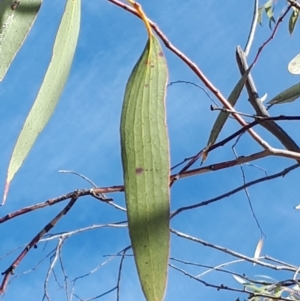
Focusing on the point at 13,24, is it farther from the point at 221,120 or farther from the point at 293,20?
the point at 293,20

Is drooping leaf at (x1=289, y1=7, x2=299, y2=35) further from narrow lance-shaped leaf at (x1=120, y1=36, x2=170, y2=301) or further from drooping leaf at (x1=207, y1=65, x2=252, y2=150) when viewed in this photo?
narrow lance-shaped leaf at (x1=120, y1=36, x2=170, y2=301)

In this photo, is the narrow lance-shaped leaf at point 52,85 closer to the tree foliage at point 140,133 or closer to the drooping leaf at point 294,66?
the tree foliage at point 140,133

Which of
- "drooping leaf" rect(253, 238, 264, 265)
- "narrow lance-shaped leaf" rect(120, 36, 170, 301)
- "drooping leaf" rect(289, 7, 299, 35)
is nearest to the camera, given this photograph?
"narrow lance-shaped leaf" rect(120, 36, 170, 301)

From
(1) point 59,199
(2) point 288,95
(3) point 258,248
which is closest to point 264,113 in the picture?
(2) point 288,95

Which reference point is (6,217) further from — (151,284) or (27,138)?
(151,284)

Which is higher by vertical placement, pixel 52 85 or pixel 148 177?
pixel 52 85

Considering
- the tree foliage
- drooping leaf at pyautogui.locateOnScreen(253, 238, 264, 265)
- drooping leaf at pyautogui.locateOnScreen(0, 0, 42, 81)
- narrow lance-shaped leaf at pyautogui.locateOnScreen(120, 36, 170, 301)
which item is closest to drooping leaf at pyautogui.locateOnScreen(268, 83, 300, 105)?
the tree foliage
